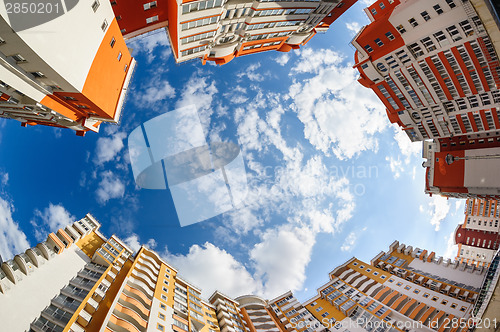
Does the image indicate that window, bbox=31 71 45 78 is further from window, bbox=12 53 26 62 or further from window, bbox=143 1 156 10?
window, bbox=143 1 156 10

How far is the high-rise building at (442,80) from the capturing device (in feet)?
93.0

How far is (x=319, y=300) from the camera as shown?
48438 mm

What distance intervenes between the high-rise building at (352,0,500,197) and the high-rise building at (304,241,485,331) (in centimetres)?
1743

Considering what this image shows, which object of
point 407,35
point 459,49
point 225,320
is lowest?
point 225,320

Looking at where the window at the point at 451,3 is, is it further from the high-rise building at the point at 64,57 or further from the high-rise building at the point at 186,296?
the high-rise building at the point at 64,57

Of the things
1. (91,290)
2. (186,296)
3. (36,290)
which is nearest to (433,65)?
(186,296)

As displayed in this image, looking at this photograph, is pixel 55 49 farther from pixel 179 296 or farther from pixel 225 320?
pixel 225 320

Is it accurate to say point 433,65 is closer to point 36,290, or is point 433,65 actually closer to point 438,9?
point 438,9

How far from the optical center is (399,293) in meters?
43.4

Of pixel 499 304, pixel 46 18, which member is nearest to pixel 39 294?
pixel 46 18

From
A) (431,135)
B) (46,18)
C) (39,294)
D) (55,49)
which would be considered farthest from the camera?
(431,135)

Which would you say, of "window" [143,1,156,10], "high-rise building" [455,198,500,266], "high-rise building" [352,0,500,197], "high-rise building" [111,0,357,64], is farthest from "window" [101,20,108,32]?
"high-rise building" [455,198,500,266]

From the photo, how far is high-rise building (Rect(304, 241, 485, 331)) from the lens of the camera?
36719 millimetres

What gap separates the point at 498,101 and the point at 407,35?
17105 mm
